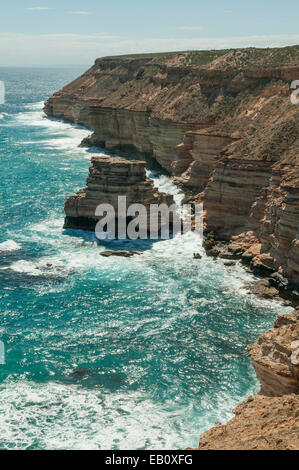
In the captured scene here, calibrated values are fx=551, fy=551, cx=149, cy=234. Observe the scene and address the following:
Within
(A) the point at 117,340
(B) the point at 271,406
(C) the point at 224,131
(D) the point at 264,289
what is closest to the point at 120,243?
(D) the point at 264,289

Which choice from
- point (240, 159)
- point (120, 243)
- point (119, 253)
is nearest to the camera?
point (119, 253)

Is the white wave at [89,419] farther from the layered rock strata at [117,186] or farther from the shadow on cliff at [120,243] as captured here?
the layered rock strata at [117,186]

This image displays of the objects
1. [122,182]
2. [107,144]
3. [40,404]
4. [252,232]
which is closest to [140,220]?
[122,182]

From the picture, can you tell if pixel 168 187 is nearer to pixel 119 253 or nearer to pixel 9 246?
pixel 119 253

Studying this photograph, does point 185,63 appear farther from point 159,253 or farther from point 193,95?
point 159,253

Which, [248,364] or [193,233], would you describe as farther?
[193,233]

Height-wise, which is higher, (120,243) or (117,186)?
(117,186)
